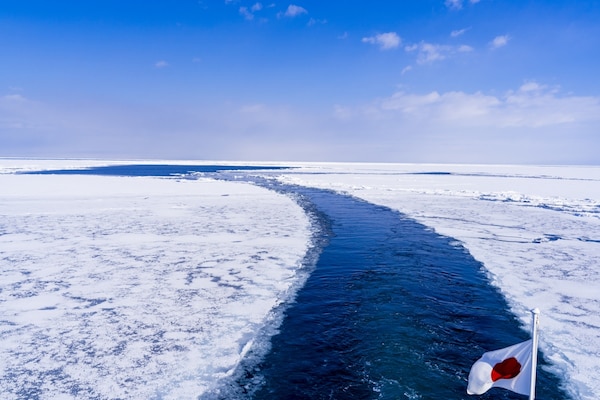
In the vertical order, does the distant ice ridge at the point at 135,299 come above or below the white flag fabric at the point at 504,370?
below

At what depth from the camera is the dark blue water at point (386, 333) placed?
484 cm

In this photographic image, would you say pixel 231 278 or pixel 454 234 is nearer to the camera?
pixel 231 278

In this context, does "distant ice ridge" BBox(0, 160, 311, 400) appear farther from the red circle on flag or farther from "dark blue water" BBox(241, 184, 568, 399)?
the red circle on flag

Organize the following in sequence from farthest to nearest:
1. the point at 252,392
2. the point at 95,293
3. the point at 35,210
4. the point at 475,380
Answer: the point at 35,210
the point at 95,293
the point at 252,392
the point at 475,380

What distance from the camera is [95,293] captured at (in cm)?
771

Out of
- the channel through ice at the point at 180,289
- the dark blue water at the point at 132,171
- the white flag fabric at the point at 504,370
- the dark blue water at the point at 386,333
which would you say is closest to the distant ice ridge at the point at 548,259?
the channel through ice at the point at 180,289

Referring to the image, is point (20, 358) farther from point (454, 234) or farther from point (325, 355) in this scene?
point (454, 234)

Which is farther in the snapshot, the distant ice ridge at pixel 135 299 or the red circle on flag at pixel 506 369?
the distant ice ridge at pixel 135 299

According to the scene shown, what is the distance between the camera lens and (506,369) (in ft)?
10.7

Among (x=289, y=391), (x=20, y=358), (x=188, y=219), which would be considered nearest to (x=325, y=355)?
(x=289, y=391)

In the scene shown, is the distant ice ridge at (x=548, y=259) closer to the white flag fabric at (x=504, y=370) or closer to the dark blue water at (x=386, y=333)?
the dark blue water at (x=386, y=333)

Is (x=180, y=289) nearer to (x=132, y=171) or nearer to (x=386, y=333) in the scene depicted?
(x=386, y=333)

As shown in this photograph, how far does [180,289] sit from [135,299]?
0.93 m

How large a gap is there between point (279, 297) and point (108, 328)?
3.17 m
